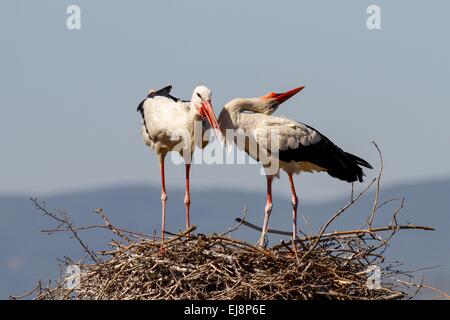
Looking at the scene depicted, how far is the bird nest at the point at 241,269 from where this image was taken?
8.79 meters

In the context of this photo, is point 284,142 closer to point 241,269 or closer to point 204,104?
point 204,104

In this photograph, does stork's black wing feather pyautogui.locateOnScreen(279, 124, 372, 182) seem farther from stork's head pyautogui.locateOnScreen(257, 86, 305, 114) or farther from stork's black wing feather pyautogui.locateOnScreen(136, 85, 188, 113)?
stork's black wing feather pyautogui.locateOnScreen(136, 85, 188, 113)

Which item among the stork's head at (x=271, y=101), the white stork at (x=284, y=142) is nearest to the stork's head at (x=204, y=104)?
the white stork at (x=284, y=142)

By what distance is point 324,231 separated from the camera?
909 centimetres

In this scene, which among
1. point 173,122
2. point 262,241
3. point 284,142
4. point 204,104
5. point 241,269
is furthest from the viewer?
point 173,122

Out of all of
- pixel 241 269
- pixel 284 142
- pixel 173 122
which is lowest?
pixel 241 269

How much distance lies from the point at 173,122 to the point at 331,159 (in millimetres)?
1585

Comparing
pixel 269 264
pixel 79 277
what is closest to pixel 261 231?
pixel 269 264

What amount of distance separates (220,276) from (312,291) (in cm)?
74

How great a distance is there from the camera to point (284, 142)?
10781mm

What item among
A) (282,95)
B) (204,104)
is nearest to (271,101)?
(282,95)

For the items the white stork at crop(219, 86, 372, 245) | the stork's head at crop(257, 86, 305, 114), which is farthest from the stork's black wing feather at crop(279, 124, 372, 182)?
the stork's head at crop(257, 86, 305, 114)
